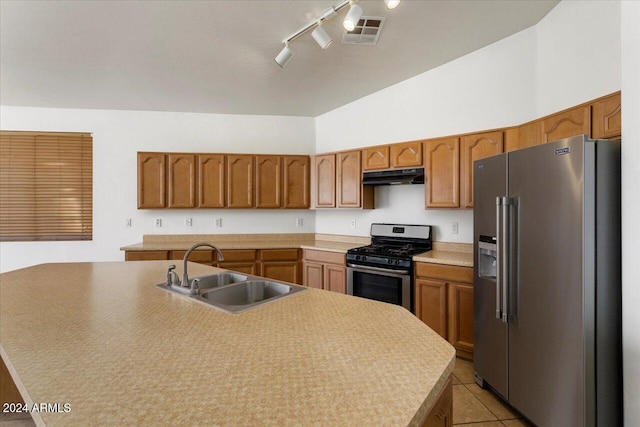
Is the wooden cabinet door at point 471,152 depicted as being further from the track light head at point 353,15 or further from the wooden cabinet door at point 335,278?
the track light head at point 353,15

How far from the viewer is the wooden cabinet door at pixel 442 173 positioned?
2.99 m

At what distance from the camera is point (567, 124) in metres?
2.17

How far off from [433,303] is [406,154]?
150 cm

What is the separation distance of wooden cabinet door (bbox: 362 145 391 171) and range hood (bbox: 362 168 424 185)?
3.2 inches

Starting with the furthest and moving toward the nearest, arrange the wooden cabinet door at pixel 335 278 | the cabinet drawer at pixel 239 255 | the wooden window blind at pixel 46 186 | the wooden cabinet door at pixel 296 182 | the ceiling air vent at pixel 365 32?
the wooden cabinet door at pixel 296 182 < the wooden window blind at pixel 46 186 < the cabinet drawer at pixel 239 255 < the wooden cabinet door at pixel 335 278 < the ceiling air vent at pixel 365 32

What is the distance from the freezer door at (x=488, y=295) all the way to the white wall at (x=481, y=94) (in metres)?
0.79

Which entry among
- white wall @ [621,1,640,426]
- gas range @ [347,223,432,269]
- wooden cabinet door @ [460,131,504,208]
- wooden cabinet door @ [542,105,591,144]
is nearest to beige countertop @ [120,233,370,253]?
gas range @ [347,223,432,269]

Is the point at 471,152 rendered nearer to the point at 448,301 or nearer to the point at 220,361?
the point at 448,301

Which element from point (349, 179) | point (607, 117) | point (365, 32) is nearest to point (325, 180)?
point (349, 179)

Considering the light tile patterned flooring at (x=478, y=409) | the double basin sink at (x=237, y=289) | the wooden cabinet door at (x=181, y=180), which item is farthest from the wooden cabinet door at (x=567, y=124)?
the wooden cabinet door at (x=181, y=180)

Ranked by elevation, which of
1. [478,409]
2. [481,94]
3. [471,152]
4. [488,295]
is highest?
[481,94]

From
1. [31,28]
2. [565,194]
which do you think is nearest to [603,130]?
[565,194]

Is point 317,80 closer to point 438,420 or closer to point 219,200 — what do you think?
point 219,200

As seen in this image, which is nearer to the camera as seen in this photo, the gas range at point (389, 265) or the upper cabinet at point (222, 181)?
the gas range at point (389, 265)
